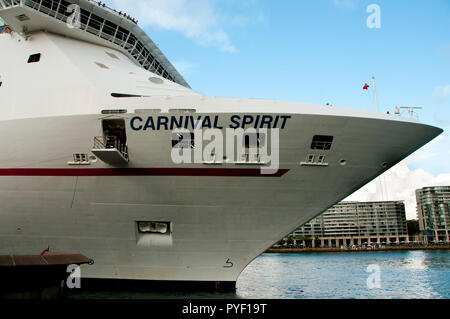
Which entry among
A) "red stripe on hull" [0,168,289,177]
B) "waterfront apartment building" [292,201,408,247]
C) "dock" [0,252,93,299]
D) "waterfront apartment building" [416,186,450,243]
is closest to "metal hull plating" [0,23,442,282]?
"red stripe on hull" [0,168,289,177]

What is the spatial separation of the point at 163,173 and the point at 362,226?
9533cm

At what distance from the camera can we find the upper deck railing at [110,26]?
49.1 ft

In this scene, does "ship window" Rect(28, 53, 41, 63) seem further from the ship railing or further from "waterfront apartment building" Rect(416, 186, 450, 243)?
"waterfront apartment building" Rect(416, 186, 450, 243)

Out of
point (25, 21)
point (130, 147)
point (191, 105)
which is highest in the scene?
point (25, 21)

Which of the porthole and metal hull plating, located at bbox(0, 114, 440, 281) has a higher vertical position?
the porthole

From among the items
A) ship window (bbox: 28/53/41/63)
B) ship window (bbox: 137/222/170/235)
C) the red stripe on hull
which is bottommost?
ship window (bbox: 137/222/170/235)

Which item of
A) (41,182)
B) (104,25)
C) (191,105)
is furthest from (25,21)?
(191,105)

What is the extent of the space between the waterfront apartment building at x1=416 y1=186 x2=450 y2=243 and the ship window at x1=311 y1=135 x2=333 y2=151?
348 ft

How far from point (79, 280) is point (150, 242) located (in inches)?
112

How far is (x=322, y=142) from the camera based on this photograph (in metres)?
11.5

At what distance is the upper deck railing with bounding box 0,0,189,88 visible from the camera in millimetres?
14953

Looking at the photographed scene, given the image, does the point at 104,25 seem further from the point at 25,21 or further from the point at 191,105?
the point at 191,105
